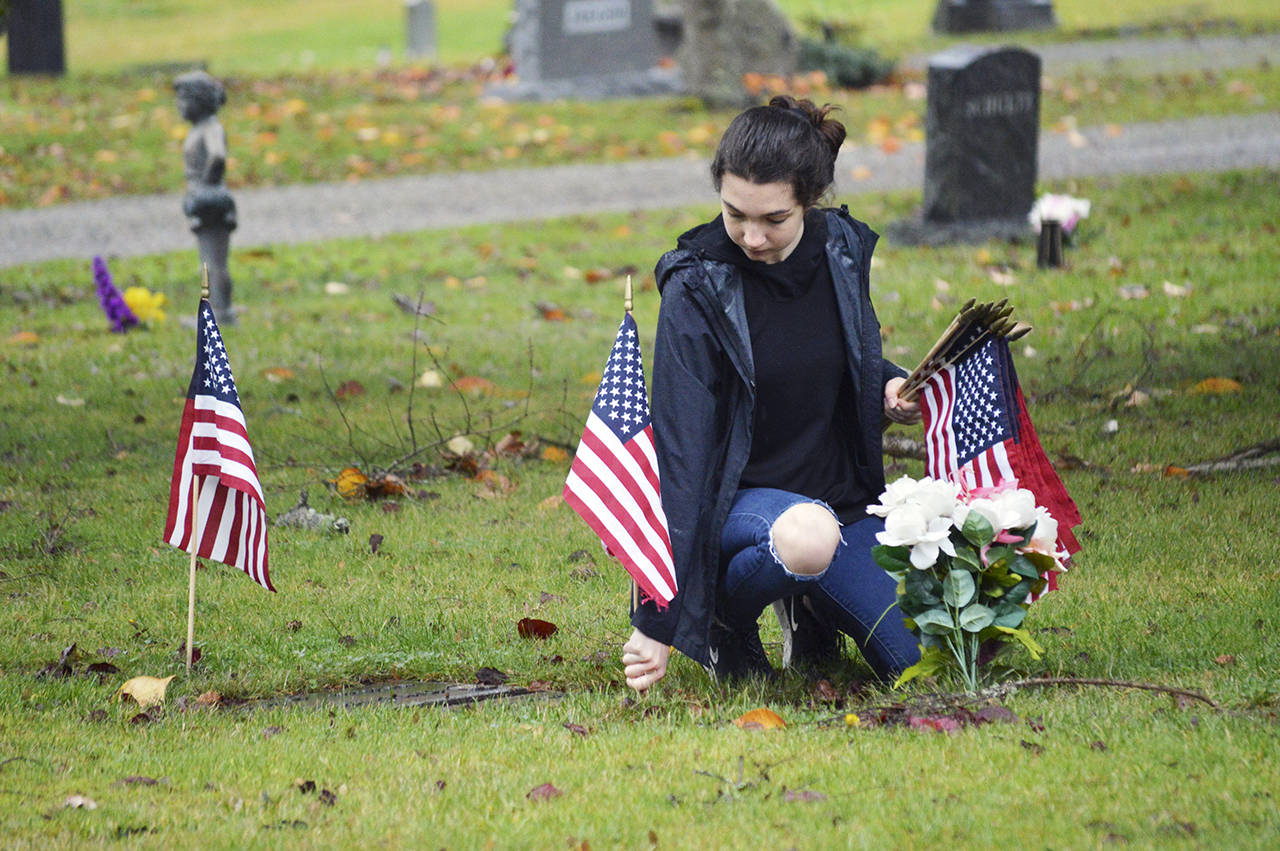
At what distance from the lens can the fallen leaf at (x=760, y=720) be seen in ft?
12.0

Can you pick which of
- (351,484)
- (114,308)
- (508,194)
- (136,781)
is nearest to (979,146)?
(508,194)

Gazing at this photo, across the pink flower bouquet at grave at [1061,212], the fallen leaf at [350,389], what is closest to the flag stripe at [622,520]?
the fallen leaf at [350,389]

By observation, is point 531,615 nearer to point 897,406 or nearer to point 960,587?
point 897,406

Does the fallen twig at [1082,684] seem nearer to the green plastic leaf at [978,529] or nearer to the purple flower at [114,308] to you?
the green plastic leaf at [978,529]

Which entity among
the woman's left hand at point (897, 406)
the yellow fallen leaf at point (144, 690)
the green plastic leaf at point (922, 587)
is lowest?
the yellow fallen leaf at point (144, 690)

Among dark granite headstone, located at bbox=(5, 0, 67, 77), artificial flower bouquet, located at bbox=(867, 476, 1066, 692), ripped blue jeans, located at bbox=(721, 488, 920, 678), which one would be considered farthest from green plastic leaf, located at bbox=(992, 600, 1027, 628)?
dark granite headstone, located at bbox=(5, 0, 67, 77)

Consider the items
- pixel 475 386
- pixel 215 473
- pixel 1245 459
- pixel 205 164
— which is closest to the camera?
pixel 215 473

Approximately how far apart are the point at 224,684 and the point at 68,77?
1864cm

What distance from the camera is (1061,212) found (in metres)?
9.65

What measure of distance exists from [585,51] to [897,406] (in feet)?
49.6

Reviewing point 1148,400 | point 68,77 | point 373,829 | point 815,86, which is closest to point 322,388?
point 1148,400

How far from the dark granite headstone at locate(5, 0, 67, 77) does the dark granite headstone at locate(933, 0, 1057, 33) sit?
45.6ft

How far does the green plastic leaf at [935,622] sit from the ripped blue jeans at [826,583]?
218 millimetres

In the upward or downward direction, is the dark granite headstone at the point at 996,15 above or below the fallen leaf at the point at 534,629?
above
